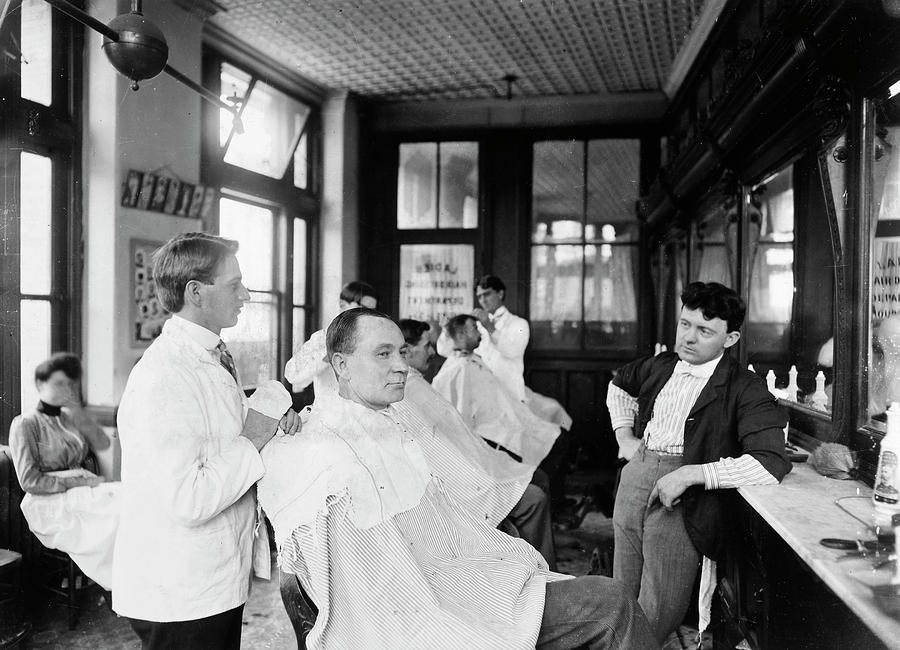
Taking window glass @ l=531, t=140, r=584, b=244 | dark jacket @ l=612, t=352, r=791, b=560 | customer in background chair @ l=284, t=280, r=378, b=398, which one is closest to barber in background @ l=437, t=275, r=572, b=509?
window glass @ l=531, t=140, r=584, b=244

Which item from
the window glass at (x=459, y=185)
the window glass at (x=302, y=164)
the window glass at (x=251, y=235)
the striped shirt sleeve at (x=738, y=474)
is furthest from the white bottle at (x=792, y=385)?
the window glass at (x=302, y=164)

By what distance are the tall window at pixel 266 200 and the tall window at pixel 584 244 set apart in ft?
6.52

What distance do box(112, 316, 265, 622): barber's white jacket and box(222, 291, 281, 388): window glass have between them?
330 centimetres

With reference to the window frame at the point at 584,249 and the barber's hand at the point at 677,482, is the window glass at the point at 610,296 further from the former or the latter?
the barber's hand at the point at 677,482

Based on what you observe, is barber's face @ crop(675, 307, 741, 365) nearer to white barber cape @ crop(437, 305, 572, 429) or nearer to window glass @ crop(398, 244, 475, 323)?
white barber cape @ crop(437, 305, 572, 429)

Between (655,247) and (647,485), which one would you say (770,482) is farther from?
(655,247)

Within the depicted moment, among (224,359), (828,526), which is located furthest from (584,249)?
(224,359)

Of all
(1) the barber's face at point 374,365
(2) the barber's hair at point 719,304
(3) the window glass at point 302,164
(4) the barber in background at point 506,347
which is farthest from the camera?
(3) the window glass at point 302,164

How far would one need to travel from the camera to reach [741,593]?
2283 millimetres

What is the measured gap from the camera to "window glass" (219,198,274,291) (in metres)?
5.08

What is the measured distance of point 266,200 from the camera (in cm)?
544

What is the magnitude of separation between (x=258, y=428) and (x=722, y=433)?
4.67 ft

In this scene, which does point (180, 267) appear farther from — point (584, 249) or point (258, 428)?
point (584, 249)

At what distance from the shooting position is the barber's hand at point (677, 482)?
2178mm
